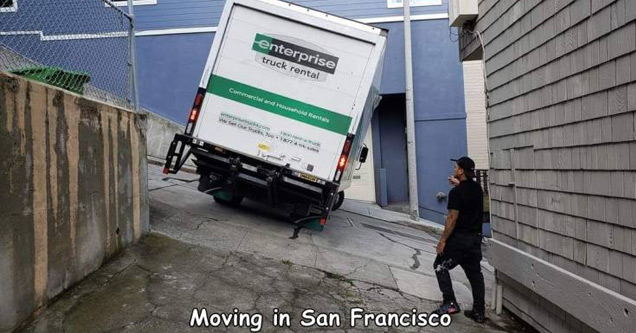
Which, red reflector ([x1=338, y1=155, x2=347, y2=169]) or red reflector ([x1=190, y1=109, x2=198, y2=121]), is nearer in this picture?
red reflector ([x1=338, y1=155, x2=347, y2=169])

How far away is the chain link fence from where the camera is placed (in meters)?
4.10

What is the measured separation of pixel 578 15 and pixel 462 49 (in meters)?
3.46

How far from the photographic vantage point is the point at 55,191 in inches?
154

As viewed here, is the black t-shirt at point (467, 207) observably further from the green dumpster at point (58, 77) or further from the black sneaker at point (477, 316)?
the green dumpster at point (58, 77)

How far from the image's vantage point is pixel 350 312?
466 centimetres

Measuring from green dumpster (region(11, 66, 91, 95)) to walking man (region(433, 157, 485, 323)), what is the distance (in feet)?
12.9

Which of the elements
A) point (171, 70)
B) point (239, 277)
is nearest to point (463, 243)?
point (239, 277)

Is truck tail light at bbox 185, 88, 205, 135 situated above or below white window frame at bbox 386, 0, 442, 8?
below

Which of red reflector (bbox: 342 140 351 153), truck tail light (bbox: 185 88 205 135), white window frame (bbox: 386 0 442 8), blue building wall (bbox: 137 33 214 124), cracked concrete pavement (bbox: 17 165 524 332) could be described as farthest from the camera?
blue building wall (bbox: 137 33 214 124)

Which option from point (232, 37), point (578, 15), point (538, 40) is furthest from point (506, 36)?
point (232, 37)

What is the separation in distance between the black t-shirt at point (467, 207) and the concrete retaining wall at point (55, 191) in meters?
3.54

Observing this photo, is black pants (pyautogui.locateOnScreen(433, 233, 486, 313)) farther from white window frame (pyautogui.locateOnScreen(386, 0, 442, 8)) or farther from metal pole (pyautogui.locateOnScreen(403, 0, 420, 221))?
white window frame (pyautogui.locateOnScreen(386, 0, 442, 8))

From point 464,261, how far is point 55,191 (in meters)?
3.91

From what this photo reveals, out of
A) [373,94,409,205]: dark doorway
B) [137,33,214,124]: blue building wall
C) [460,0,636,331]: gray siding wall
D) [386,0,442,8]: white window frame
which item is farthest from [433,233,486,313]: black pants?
[137,33,214,124]: blue building wall
